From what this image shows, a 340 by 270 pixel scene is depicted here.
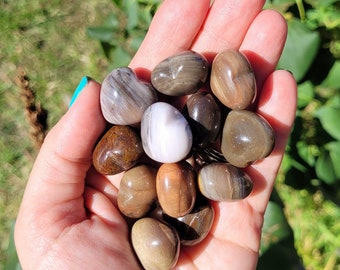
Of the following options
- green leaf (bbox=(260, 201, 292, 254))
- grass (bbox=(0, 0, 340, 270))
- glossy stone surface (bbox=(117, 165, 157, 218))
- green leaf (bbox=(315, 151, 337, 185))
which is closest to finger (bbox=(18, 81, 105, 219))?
glossy stone surface (bbox=(117, 165, 157, 218))

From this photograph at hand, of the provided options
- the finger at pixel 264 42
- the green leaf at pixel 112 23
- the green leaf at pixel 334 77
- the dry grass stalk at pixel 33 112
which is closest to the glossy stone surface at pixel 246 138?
the finger at pixel 264 42

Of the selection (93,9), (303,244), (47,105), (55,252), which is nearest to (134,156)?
(55,252)

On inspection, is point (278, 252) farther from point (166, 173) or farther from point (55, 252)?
point (55, 252)

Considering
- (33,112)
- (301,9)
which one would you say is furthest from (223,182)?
(33,112)

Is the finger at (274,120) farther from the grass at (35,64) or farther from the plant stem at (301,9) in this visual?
the grass at (35,64)

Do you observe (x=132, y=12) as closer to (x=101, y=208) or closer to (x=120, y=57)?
(x=120, y=57)

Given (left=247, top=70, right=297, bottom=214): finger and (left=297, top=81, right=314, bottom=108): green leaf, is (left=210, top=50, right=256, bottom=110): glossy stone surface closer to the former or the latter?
(left=247, top=70, right=297, bottom=214): finger
